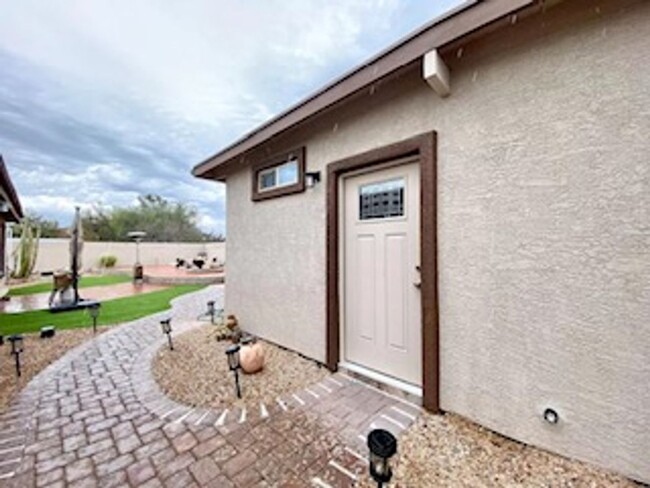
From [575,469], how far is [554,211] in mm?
1829

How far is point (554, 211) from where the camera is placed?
2.18 metres

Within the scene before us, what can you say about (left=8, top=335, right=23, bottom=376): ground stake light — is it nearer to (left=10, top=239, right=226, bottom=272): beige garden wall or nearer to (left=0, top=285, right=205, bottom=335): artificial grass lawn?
(left=0, top=285, right=205, bottom=335): artificial grass lawn

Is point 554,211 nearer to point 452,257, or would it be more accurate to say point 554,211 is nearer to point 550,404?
point 452,257

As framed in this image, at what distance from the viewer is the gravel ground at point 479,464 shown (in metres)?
1.93

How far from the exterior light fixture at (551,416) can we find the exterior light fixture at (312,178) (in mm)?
3379

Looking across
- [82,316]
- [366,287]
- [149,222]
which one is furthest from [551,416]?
[149,222]

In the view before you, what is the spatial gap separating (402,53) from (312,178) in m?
1.87

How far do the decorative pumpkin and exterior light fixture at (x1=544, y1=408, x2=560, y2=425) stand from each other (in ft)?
10.1

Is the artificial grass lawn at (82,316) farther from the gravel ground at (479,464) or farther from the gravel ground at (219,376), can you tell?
the gravel ground at (479,464)

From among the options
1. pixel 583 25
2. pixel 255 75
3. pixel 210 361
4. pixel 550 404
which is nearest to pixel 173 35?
pixel 255 75

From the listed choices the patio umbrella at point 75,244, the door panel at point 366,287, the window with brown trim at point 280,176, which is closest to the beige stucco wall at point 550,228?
the door panel at point 366,287

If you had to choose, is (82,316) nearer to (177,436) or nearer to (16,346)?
(16,346)

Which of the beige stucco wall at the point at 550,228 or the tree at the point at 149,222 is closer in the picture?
the beige stucco wall at the point at 550,228

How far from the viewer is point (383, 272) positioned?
11.2ft
